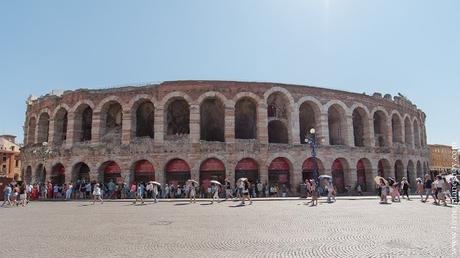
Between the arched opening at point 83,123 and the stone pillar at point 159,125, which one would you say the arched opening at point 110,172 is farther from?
the stone pillar at point 159,125

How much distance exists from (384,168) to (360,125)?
4.52 m

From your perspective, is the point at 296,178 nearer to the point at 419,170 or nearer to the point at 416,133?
the point at 419,170

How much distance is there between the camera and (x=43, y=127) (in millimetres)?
31203

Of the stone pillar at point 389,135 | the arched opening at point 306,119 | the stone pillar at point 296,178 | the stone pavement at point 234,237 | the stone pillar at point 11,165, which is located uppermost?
the arched opening at point 306,119

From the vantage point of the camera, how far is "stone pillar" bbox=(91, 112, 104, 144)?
88.3ft

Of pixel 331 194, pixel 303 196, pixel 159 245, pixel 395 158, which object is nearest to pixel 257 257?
pixel 159 245

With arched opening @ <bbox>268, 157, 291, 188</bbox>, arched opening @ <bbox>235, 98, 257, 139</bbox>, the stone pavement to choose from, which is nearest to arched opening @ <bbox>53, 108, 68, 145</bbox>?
arched opening @ <bbox>235, 98, 257, 139</bbox>

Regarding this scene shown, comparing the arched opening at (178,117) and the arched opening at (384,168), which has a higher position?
the arched opening at (178,117)

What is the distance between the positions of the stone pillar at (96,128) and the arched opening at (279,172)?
1407cm

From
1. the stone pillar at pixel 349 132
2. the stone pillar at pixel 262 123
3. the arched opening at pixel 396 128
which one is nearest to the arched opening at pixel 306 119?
the stone pillar at pixel 349 132

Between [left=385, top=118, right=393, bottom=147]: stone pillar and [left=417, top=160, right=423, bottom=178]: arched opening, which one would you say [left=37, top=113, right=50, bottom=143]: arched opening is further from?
[left=417, top=160, right=423, bottom=178]: arched opening

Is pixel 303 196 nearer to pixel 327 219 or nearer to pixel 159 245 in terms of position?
pixel 327 219

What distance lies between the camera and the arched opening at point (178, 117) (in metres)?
28.7

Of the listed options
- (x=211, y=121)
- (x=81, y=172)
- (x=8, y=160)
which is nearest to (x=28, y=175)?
(x=81, y=172)
